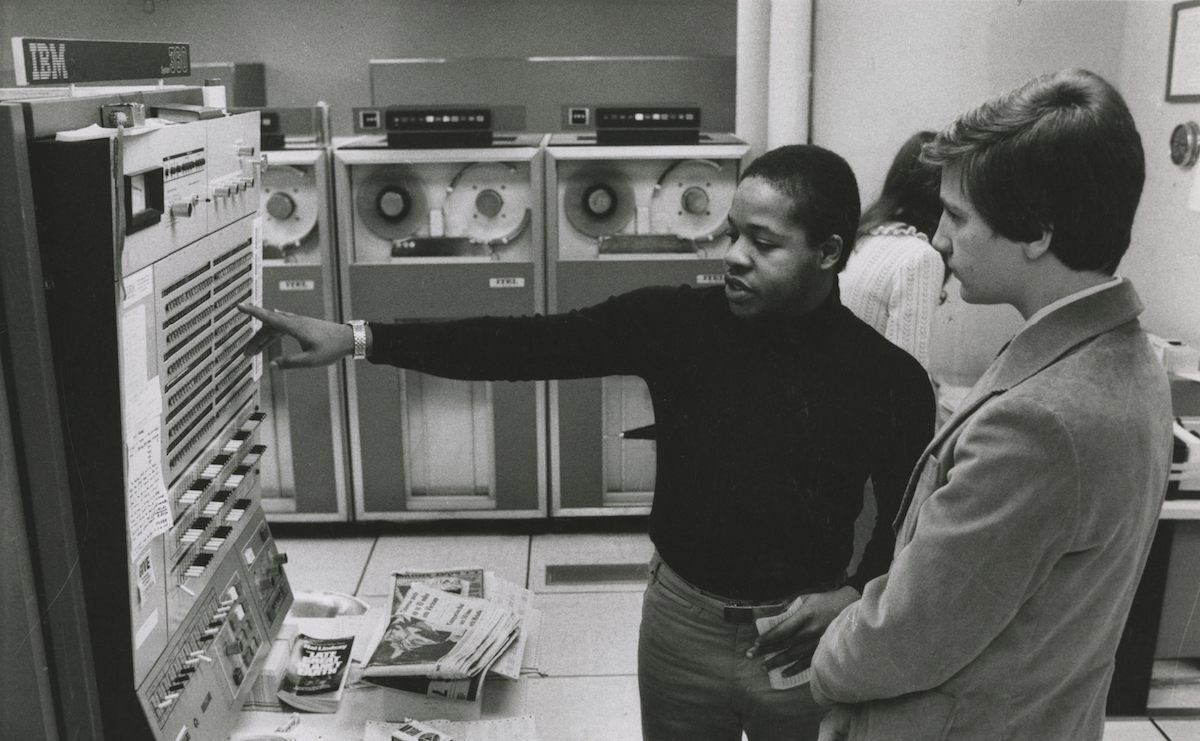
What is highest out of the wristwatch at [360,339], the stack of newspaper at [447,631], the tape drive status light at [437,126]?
the tape drive status light at [437,126]

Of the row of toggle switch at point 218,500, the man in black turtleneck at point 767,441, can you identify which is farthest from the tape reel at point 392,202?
the man in black turtleneck at point 767,441

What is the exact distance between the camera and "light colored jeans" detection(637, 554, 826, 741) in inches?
66.1

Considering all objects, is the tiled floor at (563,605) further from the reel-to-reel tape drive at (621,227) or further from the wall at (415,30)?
the wall at (415,30)

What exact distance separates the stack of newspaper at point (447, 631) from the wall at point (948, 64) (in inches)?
75.8

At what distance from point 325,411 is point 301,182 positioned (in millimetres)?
850

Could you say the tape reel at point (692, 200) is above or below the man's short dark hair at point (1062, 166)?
below

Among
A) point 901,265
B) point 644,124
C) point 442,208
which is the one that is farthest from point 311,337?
point 644,124

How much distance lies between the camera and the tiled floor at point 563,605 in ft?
9.25

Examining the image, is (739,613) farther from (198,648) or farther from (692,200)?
(692,200)

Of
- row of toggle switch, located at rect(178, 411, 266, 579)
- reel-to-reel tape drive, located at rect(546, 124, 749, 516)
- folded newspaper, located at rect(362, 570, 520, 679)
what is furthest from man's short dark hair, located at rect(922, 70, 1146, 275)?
reel-to-reel tape drive, located at rect(546, 124, 749, 516)

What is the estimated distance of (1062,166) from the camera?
1052 millimetres

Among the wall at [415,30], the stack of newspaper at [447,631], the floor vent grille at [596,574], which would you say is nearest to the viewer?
the stack of newspaper at [447,631]

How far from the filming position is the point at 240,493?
1.88 m

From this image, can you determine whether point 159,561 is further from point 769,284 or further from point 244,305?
point 769,284
